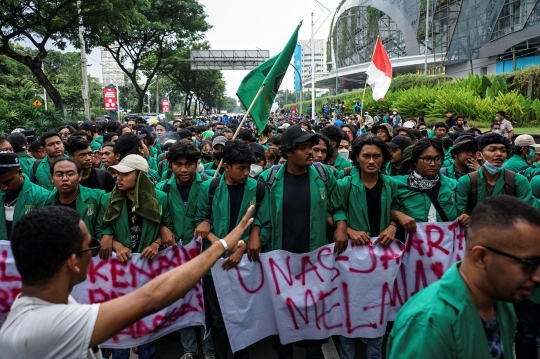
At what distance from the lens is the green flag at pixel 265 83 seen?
509 cm

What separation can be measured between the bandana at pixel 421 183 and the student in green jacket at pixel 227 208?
4.24 ft

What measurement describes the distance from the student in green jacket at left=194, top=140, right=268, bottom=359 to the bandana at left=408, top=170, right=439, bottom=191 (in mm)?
1292

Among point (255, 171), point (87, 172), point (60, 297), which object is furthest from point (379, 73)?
point (60, 297)

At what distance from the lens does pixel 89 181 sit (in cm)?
462

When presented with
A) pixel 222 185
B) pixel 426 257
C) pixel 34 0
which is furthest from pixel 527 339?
pixel 34 0

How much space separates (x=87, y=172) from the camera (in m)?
4.70

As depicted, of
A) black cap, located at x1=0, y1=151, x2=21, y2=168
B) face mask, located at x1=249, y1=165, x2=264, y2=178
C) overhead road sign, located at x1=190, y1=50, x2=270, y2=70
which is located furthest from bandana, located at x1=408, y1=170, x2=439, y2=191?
overhead road sign, located at x1=190, y1=50, x2=270, y2=70

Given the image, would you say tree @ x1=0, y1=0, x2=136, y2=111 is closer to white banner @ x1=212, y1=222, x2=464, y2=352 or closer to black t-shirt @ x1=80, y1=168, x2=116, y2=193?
black t-shirt @ x1=80, y1=168, x2=116, y2=193

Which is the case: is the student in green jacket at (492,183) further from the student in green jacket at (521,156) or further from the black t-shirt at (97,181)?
the black t-shirt at (97,181)

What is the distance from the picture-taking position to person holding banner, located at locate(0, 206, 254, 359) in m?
Result: 1.53

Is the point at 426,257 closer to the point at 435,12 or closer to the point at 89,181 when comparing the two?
the point at 89,181

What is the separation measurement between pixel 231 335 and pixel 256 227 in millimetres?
915

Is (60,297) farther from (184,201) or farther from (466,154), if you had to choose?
(466,154)

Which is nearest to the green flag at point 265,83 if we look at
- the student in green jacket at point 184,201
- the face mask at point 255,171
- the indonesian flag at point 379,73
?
the face mask at point 255,171
